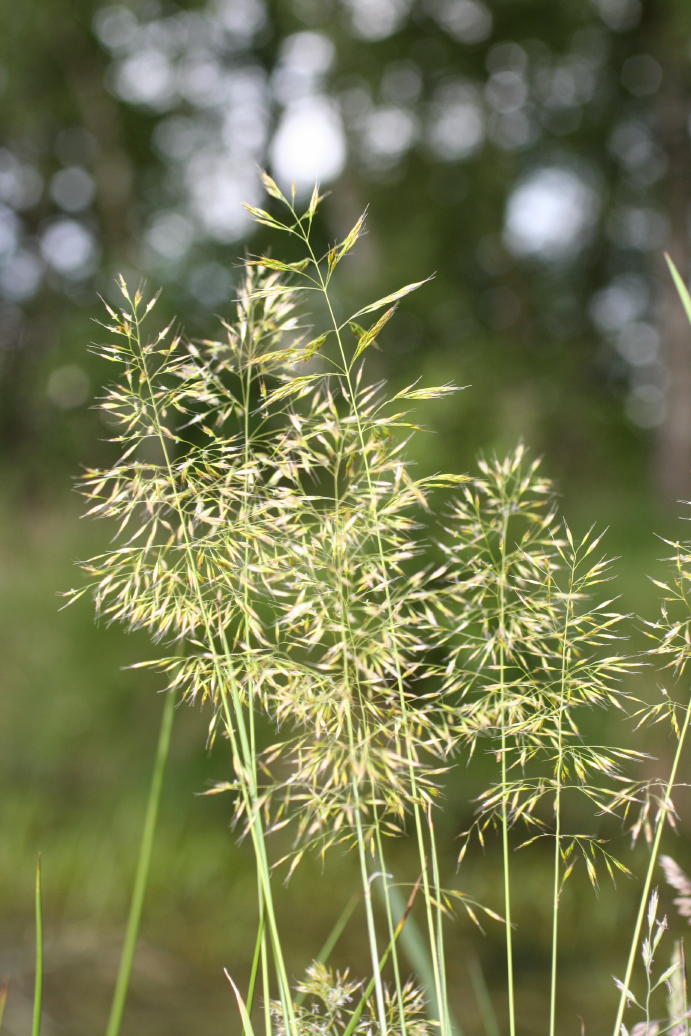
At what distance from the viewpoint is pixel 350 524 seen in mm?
974

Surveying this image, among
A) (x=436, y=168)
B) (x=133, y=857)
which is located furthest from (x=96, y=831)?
(x=436, y=168)

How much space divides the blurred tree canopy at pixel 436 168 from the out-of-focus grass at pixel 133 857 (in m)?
1.03

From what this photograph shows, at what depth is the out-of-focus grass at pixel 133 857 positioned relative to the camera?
4309mm

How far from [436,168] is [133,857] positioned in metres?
4.98

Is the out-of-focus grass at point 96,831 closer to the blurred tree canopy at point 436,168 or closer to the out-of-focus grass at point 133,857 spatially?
the out-of-focus grass at point 133,857

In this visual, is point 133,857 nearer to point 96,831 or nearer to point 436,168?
point 96,831

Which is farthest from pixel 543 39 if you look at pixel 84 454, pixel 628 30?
pixel 84 454

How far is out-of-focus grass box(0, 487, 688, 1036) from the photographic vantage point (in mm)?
4309

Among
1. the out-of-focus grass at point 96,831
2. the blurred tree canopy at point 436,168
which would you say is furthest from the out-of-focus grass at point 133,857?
the blurred tree canopy at point 436,168

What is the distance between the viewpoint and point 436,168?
23.3 feet

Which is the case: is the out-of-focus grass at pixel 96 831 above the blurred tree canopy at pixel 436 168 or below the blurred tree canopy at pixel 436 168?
below

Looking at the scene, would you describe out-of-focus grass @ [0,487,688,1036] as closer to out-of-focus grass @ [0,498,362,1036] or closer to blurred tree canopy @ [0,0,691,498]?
out-of-focus grass @ [0,498,362,1036]

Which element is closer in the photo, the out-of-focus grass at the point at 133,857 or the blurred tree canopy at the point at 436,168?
the out-of-focus grass at the point at 133,857

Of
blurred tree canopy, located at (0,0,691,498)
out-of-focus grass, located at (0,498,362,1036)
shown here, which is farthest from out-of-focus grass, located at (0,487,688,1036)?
blurred tree canopy, located at (0,0,691,498)
